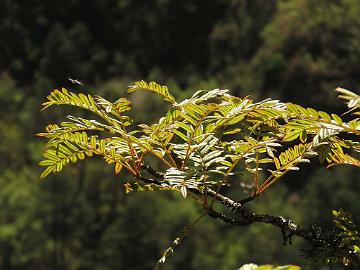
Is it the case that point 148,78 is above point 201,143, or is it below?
below

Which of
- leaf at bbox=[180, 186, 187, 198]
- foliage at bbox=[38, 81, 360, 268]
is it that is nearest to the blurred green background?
foliage at bbox=[38, 81, 360, 268]

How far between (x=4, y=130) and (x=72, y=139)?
1450 inches

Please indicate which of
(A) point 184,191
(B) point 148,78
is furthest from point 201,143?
(B) point 148,78

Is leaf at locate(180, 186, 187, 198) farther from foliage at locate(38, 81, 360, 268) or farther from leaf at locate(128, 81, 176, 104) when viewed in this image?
leaf at locate(128, 81, 176, 104)

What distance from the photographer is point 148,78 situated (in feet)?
131

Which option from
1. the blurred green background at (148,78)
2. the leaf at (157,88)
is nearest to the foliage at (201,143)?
the leaf at (157,88)

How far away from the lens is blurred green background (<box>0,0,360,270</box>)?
3231cm

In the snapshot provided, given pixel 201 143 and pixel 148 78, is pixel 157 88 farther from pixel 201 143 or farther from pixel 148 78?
pixel 148 78

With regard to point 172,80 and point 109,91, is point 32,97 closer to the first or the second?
point 109,91

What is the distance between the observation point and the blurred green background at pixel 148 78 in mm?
32312

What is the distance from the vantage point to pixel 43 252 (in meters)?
32.4

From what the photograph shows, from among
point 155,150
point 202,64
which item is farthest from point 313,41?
point 155,150

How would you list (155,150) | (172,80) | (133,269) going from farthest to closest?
(172,80), (133,269), (155,150)

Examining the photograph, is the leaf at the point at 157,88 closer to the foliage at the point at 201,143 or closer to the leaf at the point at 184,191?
the foliage at the point at 201,143
